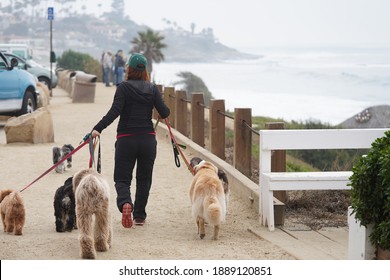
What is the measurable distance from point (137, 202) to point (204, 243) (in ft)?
4.01

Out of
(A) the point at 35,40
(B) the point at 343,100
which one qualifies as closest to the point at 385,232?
(B) the point at 343,100

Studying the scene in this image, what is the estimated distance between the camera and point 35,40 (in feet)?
649

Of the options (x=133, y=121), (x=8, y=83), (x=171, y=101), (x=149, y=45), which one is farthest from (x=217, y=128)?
(x=149, y=45)

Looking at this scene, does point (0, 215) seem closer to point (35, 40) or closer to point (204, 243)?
point (204, 243)

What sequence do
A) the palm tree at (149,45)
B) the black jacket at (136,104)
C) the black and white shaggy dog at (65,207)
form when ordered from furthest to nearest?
the palm tree at (149,45), the black jacket at (136,104), the black and white shaggy dog at (65,207)

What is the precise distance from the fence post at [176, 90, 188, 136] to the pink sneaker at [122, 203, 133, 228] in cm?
950

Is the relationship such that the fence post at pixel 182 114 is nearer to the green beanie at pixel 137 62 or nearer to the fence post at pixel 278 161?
the fence post at pixel 278 161

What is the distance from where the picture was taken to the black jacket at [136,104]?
9.45 m

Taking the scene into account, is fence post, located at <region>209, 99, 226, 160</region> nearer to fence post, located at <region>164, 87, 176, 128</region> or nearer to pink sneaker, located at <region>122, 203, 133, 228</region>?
pink sneaker, located at <region>122, 203, 133, 228</region>

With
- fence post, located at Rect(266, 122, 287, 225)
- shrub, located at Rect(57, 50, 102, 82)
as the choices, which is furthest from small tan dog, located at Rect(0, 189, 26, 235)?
shrub, located at Rect(57, 50, 102, 82)

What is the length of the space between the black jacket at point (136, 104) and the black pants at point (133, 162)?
11cm

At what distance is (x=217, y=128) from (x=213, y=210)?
5930 millimetres

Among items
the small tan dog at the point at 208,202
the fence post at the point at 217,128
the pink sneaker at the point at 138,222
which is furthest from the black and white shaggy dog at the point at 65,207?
the fence post at the point at 217,128

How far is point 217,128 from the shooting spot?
14609mm
